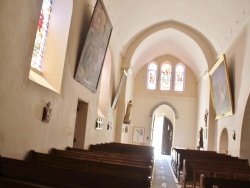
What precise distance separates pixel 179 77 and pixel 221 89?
27.2 ft

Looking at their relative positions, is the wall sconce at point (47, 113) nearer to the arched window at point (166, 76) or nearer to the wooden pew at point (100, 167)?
the wooden pew at point (100, 167)

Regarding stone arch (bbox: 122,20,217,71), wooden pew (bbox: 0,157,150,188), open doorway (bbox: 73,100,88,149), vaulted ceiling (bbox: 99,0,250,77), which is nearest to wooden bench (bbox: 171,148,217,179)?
open doorway (bbox: 73,100,88,149)

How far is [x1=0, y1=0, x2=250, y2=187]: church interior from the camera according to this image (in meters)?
4.21

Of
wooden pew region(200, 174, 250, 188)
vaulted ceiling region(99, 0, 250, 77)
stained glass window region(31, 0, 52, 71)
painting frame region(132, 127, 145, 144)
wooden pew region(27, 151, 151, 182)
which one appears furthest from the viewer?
painting frame region(132, 127, 145, 144)

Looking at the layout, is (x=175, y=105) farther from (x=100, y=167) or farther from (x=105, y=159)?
(x=100, y=167)

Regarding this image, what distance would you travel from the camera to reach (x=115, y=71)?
39.0ft

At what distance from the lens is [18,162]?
135 inches

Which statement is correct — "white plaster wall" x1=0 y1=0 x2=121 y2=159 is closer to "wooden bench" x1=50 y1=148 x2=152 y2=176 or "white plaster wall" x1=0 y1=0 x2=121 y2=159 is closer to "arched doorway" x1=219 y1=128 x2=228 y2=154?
"wooden bench" x1=50 y1=148 x2=152 y2=176

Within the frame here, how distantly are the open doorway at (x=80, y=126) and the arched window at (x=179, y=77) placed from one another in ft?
37.3

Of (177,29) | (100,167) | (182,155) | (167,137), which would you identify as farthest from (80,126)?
(167,137)

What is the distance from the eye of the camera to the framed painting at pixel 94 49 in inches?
263

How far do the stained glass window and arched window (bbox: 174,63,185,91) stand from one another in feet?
43.7

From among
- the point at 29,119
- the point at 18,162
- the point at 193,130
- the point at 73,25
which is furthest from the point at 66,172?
the point at 193,130

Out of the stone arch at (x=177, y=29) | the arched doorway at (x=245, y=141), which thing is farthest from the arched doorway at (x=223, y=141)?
the stone arch at (x=177, y=29)
